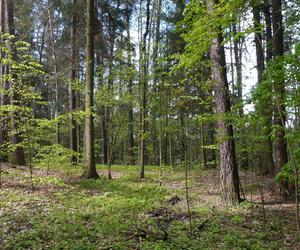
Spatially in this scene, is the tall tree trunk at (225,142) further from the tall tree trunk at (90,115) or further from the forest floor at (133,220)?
the tall tree trunk at (90,115)

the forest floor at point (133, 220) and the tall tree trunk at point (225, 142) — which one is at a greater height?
the tall tree trunk at point (225, 142)

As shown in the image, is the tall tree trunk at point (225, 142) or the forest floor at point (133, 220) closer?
the forest floor at point (133, 220)

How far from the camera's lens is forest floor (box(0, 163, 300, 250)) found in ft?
17.9

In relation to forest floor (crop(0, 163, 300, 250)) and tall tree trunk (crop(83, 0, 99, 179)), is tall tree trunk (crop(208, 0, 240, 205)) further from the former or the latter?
tall tree trunk (crop(83, 0, 99, 179))

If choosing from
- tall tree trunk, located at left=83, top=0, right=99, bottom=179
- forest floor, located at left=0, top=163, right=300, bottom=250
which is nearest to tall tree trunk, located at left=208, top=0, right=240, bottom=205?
forest floor, located at left=0, top=163, right=300, bottom=250

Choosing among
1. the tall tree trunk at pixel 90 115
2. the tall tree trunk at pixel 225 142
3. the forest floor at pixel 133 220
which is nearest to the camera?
the forest floor at pixel 133 220

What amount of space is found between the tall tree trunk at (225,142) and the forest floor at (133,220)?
0.42 meters

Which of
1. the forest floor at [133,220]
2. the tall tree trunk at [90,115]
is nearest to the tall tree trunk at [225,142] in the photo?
the forest floor at [133,220]

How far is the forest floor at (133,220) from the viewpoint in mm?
5445

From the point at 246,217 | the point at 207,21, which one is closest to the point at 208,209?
the point at 246,217

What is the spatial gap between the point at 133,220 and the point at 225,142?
10.8 feet

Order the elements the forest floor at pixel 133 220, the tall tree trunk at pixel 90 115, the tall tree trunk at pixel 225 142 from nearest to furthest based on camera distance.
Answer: the forest floor at pixel 133 220 → the tall tree trunk at pixel 225 142 → the tall tree trunk at pixel 90 115

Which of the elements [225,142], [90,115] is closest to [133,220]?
[225,142]

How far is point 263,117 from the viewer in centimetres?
613
